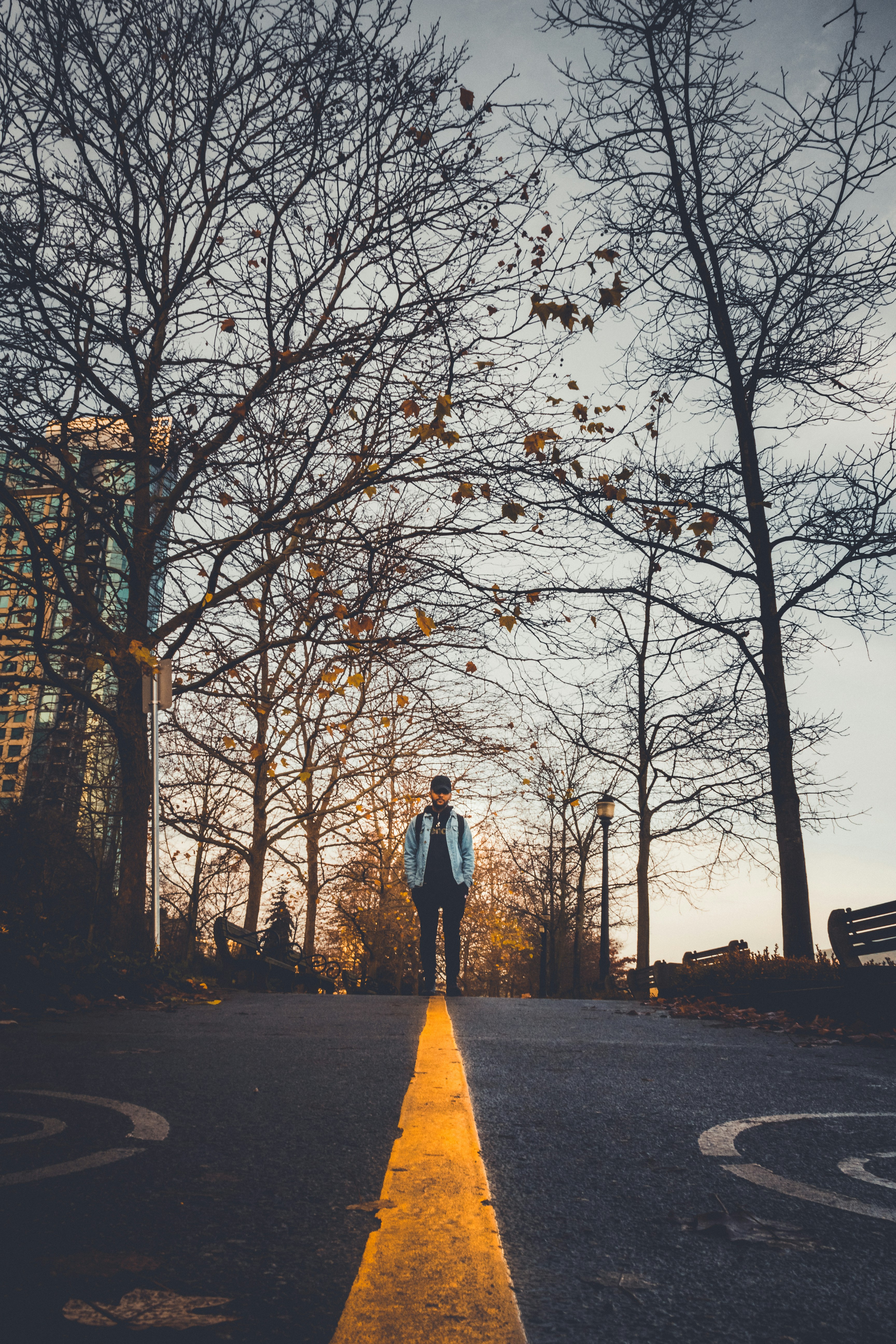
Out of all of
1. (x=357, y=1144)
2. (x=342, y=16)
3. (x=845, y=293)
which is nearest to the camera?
(x=357, y=1144)

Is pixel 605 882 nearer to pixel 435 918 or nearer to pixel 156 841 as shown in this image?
pixel 435 918

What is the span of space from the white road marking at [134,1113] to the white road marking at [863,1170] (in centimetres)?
197

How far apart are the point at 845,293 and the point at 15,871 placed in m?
13.9

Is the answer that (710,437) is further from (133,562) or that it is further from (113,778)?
(113,778)

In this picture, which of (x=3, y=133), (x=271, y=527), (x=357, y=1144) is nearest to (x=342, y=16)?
(x=3, y=133)

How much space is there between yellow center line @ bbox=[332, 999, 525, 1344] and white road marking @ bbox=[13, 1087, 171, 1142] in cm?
75

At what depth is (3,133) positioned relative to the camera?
327 inches

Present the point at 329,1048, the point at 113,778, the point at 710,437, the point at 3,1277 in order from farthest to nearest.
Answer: the point at 113,778, the point at 710,437, the point at 329,1048, the point at 3,1277

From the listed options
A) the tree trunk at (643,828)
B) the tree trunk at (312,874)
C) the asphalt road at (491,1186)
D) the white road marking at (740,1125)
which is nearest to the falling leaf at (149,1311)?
the asphalt road at (491,1186)

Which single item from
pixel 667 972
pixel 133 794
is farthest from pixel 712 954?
pixel 133 794

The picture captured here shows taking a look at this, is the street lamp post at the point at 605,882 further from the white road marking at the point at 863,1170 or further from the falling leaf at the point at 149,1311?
the falling leaf at the point at 149,1311

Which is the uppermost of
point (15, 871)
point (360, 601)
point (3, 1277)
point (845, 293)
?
point (845, 293)

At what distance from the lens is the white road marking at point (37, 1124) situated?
2666 mm

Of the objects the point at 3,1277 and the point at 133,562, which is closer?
the point at 3,1277
